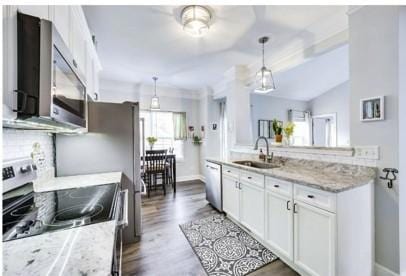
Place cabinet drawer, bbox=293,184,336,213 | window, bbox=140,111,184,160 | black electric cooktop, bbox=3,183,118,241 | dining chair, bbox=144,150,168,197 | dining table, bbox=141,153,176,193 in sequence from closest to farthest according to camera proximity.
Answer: black electric cooktop, bbox=3,183,118,241, cabinet drawer, bbox=293,184,336,213, dining chair, bbox=144,150,168,197, dining table, bbox=141,153,176,193, window, bbox=140,111,184,160

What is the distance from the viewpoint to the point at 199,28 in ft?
6.37

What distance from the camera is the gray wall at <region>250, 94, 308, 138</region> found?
5.32 metres

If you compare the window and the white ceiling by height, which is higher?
the white ceiling

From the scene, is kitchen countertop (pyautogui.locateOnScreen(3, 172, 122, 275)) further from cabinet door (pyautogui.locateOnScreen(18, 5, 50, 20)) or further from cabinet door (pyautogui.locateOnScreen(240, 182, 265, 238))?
cabinet door (pyautogui.locateOnScreen(240, 182, 265, 238))

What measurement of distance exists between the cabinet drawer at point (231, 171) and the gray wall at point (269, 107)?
2728mm

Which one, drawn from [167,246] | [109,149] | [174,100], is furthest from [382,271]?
[174,100]

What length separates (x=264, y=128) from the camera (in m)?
5.39

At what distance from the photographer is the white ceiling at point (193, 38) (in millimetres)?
2018

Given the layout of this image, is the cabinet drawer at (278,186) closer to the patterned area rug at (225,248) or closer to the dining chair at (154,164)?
the patterned area rug at (225,248)

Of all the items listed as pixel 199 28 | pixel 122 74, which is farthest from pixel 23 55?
pixel 122 74

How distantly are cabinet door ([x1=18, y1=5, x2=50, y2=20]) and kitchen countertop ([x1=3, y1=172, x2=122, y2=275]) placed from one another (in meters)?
0.94

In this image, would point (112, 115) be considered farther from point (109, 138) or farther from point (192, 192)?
point (192, 192)

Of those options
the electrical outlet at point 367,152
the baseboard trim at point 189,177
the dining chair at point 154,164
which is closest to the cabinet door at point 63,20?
the electrical outlet at point 367,152

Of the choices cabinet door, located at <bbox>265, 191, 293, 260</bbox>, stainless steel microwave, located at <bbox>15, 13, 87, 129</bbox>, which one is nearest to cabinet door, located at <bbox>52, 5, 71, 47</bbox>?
stainless steel microwave, located at <bbox>15, 13, 87, 129</bbox>
